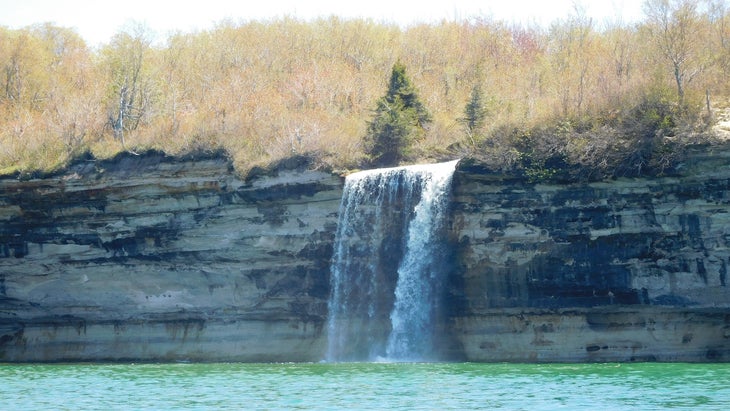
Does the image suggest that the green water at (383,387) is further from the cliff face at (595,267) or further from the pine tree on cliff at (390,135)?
the pine tree on cliff at (390,135)

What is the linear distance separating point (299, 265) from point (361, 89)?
17.7 metres

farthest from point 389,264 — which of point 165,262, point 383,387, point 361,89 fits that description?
point 361,89

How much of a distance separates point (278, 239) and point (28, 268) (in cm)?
1222

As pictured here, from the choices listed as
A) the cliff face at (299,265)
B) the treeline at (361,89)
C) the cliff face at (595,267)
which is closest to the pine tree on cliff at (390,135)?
the treeline at (361,89)

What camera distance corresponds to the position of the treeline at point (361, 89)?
4150 cm

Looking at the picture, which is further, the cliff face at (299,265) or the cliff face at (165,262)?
the cliff face at (165,262)

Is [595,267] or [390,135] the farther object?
[390,135]

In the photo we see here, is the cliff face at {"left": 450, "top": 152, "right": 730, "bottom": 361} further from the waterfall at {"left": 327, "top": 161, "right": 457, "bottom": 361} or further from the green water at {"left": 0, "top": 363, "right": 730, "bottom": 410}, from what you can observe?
the green water at {"left": 0, "top": 363, "right": 730, "bottom": 410}

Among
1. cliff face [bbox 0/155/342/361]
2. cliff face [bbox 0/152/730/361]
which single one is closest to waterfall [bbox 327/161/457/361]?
cliff face [bbox 0/152/730/361]

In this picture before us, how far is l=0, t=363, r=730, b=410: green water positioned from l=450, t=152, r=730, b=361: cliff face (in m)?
2.59

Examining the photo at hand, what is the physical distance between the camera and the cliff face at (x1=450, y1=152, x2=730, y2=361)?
125 ft

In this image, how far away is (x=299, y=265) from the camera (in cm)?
4434

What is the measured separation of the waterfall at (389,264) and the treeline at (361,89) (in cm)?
233

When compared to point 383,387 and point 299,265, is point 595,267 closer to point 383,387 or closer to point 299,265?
point 299,265
